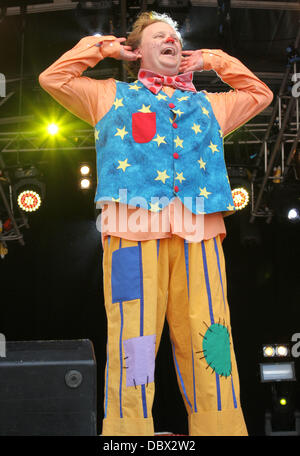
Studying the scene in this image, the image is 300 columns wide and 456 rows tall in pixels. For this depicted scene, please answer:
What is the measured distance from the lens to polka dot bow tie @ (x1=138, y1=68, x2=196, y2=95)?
77.1 inches

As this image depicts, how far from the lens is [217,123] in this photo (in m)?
2.02

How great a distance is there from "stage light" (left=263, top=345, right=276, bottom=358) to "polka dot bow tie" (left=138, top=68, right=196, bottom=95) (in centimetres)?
366

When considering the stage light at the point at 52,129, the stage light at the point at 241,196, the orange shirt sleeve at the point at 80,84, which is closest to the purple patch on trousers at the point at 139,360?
the orange shirt sleeve at the point at 80,84

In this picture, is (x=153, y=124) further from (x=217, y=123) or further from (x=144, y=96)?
(x=217, y=123)

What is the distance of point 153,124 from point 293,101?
316cm

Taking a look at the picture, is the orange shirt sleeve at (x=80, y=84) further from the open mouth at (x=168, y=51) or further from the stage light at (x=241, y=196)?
the stage light at (x=241, y=196)

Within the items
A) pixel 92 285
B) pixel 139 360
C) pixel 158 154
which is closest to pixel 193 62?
pixel 158 154

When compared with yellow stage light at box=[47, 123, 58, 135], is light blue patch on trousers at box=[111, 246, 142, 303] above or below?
below

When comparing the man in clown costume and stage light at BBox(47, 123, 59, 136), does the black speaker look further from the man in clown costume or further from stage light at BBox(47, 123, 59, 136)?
stage light at BBox(47, 123, 59, 136)

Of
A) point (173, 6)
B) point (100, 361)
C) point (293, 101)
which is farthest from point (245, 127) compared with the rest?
point (100, 361)

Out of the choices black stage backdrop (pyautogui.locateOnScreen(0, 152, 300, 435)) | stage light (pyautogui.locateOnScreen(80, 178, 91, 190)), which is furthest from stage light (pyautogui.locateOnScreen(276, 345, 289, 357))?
stage light (pyautogui.locateOnScreen(80, 178, 91, 190))

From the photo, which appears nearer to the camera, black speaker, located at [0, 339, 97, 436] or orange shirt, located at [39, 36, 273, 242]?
black speaker, located at [0, 339, 97, 436]

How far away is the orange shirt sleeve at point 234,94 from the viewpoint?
204 centimetres

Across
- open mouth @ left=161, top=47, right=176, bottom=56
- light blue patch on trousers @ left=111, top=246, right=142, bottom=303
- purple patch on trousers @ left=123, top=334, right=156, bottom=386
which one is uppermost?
open mouth @ left=161, top=47, right=176, bottom=56
